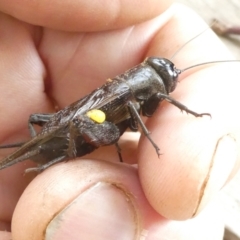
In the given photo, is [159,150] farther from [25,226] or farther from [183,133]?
[25,226]

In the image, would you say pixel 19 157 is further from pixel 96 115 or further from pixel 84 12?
pixel 84 12

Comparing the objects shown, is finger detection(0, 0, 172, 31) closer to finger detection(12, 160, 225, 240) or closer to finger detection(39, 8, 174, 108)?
finger detection(39, 8, 174, 108)

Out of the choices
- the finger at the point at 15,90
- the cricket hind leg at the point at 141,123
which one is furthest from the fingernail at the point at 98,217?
the finger at the point at 15,90

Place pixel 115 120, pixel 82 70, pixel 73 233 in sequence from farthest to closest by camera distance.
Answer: pixel 82 70 < pixel 115 120 < pixel 73 233

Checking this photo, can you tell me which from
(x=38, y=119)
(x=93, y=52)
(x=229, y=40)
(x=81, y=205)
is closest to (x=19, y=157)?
(x=38, y=119)

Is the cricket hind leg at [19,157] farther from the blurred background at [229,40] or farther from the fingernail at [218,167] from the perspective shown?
the blurred background at [229,40]

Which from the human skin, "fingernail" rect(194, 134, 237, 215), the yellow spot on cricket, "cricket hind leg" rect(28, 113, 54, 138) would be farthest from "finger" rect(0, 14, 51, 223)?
"fingernail" rect(194, 134, 237, 215)

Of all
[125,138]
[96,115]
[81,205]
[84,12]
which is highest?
[84,12]

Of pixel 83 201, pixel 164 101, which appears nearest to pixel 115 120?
pixel 164 101
